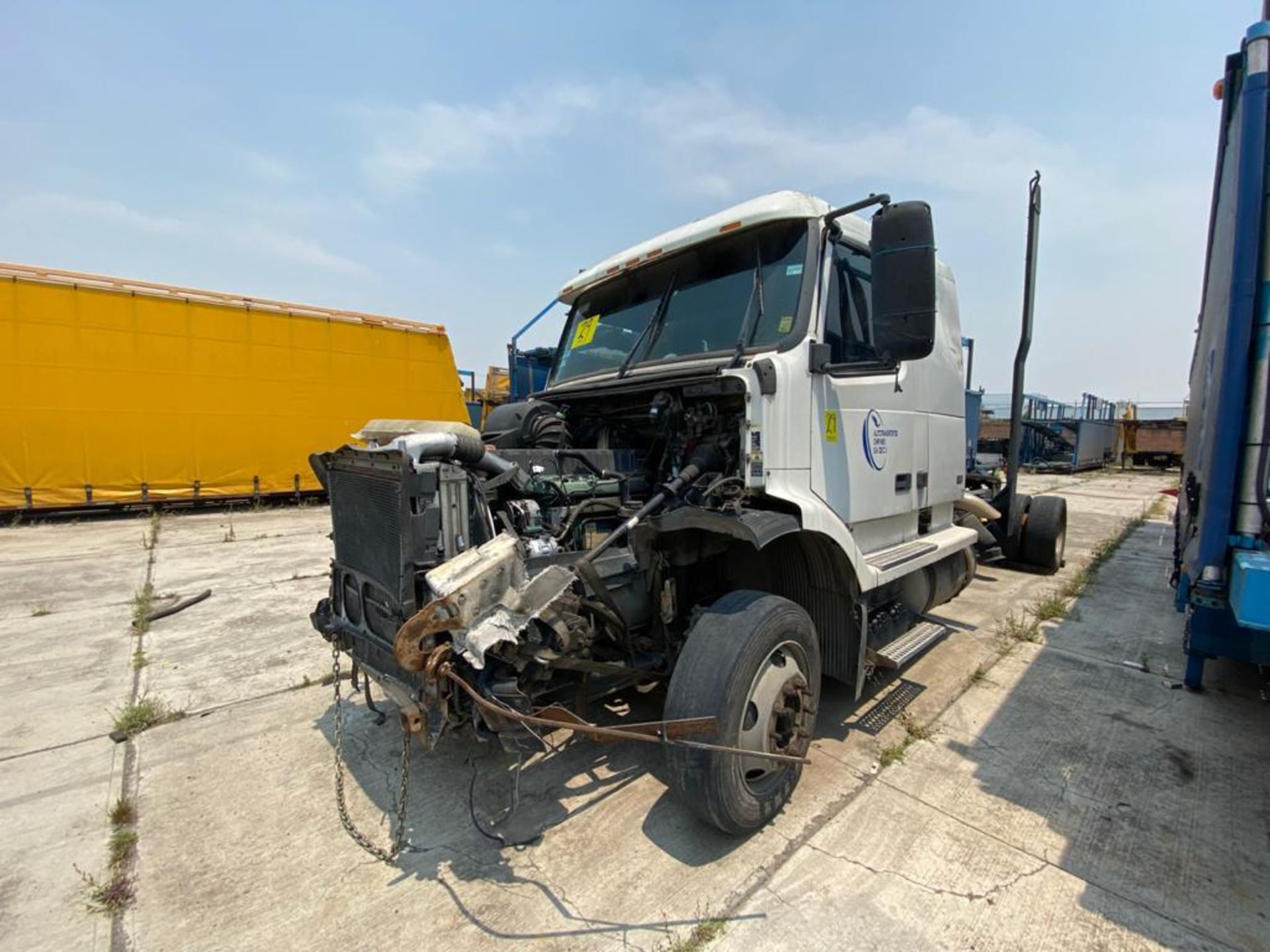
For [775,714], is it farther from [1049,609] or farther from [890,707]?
[1049,609]

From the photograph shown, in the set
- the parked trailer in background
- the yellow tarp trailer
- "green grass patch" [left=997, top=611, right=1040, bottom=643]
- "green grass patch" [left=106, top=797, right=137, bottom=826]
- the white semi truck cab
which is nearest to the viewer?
the white semi truck cab

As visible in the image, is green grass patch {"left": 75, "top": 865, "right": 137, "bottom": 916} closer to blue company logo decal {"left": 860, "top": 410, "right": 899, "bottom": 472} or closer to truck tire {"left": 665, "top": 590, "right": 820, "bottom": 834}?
truck tire {"left": 665, "top": 590, "right": 820, "bottom": 834}

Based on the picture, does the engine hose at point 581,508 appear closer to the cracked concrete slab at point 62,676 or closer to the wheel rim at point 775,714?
the wheel rim at point 775,714

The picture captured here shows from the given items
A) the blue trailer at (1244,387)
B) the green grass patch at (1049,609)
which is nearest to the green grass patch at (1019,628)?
the green grass patch at (1049,609)

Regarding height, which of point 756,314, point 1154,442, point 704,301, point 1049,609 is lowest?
point 1049,609

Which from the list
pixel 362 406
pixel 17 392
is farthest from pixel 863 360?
pixel 17 392

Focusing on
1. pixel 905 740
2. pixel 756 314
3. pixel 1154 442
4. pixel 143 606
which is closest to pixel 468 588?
pixel 756 314


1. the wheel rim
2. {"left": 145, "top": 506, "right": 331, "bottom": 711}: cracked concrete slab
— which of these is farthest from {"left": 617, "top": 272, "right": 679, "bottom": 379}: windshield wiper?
{"left": 145, "top": 506, "right": 331, "bottom": 711}: cracked concrete slab

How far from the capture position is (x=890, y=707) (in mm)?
3424

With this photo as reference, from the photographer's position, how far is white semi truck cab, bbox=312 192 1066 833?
2.17 m

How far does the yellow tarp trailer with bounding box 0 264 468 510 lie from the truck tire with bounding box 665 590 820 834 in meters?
11.9

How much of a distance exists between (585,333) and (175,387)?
10.7 m

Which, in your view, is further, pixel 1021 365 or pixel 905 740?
pixel 1021 365

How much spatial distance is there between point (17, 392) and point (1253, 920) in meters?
14.7
